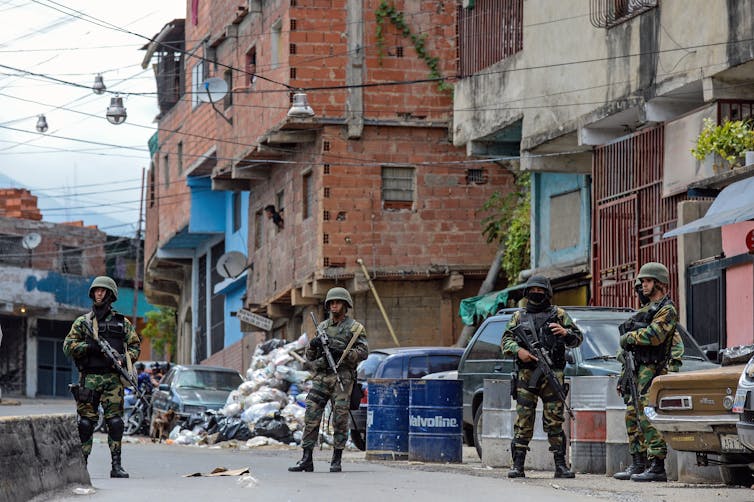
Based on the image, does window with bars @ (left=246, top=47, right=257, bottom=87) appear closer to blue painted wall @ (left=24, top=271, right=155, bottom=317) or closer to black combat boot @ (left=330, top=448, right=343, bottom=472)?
black combat boot @ (left=330, top=448, right=343, bottom=472)

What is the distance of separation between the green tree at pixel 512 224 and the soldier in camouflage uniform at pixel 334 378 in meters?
14.8

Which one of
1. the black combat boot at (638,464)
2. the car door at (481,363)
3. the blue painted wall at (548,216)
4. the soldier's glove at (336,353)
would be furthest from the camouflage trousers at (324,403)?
the blue painted wall at (548,216)

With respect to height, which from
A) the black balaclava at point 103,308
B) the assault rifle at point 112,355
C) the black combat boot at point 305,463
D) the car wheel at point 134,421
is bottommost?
the car wheel at point 134,421

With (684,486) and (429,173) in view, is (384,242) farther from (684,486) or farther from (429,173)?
(684,486)

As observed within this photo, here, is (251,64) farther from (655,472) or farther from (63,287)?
(63,287)

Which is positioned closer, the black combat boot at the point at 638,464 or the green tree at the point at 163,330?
the black combat boot at the point at 638,464

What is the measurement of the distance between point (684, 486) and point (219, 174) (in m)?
28.0

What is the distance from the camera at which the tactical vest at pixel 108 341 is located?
539 inches

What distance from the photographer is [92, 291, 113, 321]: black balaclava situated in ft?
45.5

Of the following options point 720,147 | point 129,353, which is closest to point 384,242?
point 720,147

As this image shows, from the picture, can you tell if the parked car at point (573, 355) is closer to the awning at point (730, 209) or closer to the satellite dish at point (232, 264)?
the awning at point (730, 209)

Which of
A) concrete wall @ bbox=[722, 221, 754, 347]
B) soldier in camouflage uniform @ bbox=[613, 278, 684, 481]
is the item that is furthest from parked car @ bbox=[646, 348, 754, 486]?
concrete wall @ bbox=[722, 221, 754, 347]

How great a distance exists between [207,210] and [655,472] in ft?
106

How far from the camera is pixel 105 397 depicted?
1366 centimetres
